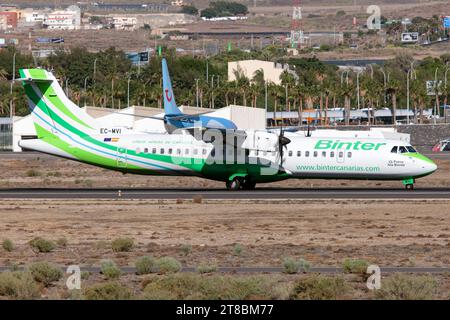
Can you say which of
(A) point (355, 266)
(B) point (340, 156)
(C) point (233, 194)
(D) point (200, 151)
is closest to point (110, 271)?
(A) point (355, 266)

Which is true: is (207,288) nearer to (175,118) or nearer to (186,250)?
(186,250)

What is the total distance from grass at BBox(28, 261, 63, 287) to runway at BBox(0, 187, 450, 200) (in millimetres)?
27716

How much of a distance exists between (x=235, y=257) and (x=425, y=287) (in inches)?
421

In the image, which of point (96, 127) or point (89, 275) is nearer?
point (89, 275)

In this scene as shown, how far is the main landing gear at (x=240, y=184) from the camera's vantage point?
64938mm

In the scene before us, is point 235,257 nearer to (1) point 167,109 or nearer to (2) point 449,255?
(2) point 449,255

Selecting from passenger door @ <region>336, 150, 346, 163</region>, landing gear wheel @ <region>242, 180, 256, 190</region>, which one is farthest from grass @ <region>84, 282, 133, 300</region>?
landing gear wheel @ <region>242, 180, 256, 190</region>

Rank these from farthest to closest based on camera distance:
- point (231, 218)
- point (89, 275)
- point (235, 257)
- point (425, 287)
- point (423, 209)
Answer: point (423, 209) → point (231, 218) → point (235, 257) → point (89, 275) → point (425, 287)

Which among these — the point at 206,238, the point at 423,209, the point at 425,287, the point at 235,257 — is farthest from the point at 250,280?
the point at 423,209

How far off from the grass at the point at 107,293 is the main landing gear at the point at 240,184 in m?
37.6

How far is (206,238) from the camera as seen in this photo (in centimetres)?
4297

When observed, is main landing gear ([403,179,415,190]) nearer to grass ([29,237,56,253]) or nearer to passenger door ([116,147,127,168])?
passenger door ([116,147,127,168])

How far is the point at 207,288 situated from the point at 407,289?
16.0 ft

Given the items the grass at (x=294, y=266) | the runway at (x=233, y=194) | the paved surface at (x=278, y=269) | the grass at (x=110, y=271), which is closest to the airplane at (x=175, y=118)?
the runway at (x=233, y=194)
